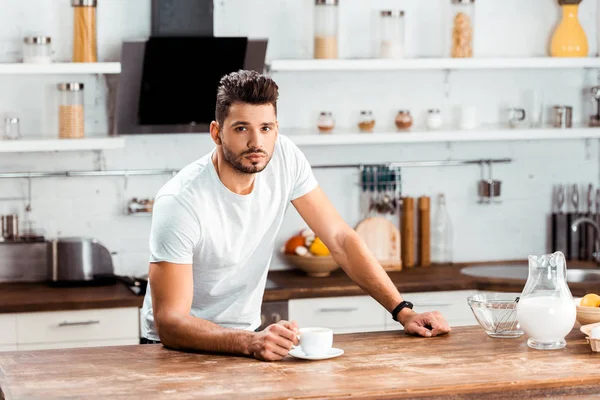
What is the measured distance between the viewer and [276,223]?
3.29 m

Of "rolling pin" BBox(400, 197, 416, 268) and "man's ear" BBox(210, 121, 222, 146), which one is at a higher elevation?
"man's ear" BBox(210, 121, 222, 146)

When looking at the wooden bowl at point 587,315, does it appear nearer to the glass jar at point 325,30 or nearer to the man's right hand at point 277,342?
the man's right hand at point 277,342

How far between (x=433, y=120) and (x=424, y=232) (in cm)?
57

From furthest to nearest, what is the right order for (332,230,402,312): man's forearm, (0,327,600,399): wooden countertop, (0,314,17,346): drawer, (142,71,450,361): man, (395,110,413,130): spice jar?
(395,110,413,130): spice jar, (0,314,17,346): drawer, (332,230,402,312): man's forearm, (142,71,450,361): man, (0,327,600,399): wooden countertop

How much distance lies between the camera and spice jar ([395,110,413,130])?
16.4 ft

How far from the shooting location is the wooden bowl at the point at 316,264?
15.8ft

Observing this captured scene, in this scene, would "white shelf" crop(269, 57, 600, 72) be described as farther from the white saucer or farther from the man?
the white saucer

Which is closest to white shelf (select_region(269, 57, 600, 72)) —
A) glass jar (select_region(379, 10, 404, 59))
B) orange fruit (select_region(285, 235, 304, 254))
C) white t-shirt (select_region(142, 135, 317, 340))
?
glass jar (select_region(379, 10, 404, 59))

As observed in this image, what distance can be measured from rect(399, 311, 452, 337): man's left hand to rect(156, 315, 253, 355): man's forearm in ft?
1.78

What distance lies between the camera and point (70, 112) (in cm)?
460

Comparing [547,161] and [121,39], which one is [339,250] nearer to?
[121,39]

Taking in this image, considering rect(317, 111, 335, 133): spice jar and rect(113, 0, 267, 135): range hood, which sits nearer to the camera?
rect(113, 0, 267, 135): range hood

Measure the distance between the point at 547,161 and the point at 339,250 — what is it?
2.38 metres

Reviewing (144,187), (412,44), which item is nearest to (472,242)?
(412,44)
